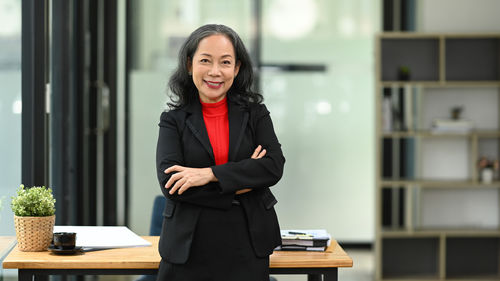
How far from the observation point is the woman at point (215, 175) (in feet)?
6.14

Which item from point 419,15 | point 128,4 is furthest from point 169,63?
point 419,15

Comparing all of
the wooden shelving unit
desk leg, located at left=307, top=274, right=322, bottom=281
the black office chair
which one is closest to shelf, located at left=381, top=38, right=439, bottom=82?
the wooden shelving unit

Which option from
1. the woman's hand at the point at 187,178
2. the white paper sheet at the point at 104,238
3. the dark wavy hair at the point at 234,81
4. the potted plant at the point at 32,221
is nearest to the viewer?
the woman's hand at the point at 187,178

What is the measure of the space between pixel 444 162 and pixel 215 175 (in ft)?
11.0

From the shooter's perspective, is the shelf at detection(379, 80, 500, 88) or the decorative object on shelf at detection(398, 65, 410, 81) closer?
the shelf at detection(379, 80, 500, 88)

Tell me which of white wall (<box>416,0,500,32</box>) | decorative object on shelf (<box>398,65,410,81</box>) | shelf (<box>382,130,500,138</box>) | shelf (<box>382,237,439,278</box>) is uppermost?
white wall (<box>416,0,500,32</box>)

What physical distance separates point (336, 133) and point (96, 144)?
6.82 feet

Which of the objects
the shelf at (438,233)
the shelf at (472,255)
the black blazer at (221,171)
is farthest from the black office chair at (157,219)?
the shelf at (472,255)

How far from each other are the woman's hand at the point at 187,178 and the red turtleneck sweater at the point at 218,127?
8cm

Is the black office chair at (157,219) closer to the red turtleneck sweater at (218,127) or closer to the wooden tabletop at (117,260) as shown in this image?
the wooden tabletop at (117,260)

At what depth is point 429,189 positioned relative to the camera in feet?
15.9

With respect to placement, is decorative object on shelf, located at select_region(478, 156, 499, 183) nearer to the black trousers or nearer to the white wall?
the white wall

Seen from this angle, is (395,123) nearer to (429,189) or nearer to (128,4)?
(429,189)

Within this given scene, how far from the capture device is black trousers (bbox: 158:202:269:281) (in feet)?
6.19
